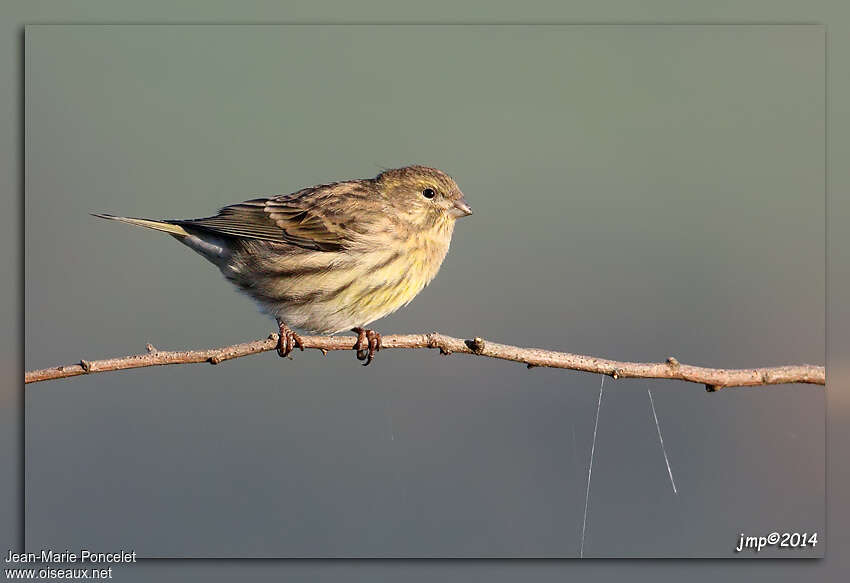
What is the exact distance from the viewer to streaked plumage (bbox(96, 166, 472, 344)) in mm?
4902

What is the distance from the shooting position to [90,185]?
5.62 m

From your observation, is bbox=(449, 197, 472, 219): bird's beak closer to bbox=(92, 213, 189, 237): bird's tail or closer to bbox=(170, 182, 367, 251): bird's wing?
bbox=(170, 182, 367, 251): bird's wing

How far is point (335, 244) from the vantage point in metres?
5.11

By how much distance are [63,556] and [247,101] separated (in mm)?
2864

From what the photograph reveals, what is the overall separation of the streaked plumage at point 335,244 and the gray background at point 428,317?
0.25 m

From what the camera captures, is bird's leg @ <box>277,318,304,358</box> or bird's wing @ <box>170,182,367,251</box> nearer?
bird's leg @ <box>277,318,304,358</box>

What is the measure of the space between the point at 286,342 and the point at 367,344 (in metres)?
0.44

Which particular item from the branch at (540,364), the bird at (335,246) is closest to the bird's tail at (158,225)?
the bird at (335,246)

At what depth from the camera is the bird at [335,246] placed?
16.1 feet

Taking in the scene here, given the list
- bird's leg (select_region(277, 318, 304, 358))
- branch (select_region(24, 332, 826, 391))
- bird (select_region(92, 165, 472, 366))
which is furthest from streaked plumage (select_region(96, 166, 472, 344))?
branch (select_region(24, 332, 826, 391))

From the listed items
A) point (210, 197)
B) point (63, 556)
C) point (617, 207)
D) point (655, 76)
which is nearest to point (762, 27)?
point (655, 76)

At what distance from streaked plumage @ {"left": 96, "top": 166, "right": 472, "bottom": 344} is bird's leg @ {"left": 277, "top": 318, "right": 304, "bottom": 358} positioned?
4.6 inches

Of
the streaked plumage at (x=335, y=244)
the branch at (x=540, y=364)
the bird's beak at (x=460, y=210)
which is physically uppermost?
the bird's beak at (x=460, y=210)

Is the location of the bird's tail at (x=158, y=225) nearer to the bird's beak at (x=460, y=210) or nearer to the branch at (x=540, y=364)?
the branch at (x=540, y=364)
